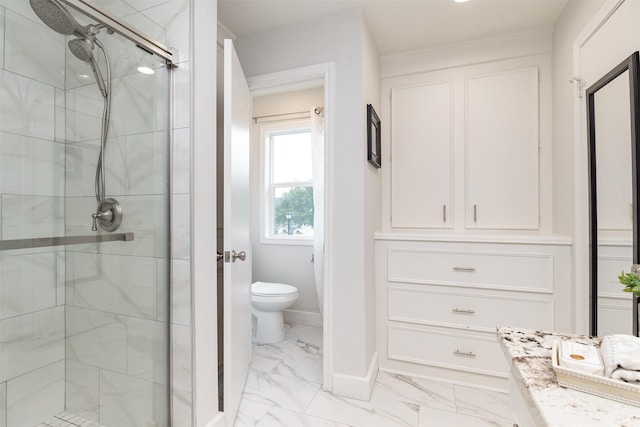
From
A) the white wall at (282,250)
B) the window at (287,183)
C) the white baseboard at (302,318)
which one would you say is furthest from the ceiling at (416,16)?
the white baseboard at (302,318)

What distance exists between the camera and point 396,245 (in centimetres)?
223

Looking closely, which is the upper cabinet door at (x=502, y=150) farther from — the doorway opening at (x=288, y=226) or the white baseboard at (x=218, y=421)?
the white baseboard at (x=218, y=421)

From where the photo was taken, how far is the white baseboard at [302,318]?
3.18 m

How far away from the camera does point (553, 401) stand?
584 millimetres

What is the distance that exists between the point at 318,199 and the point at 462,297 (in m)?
1.45

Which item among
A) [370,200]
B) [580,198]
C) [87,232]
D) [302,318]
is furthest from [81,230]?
[580,198]

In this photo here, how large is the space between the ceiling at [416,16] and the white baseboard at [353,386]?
2265 millimetres

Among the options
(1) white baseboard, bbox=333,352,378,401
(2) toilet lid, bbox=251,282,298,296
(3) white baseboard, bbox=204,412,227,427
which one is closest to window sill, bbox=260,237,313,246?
(2) toilet lid, bbox=251,282,298,296

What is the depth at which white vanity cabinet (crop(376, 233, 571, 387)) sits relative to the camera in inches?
76.7

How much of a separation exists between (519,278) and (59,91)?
259 centimetres

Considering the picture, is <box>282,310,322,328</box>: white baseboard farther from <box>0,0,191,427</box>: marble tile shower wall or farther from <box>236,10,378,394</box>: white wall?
<box>0,0,191,427</box>: marble tile shower wall

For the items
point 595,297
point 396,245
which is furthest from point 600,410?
point 396,245

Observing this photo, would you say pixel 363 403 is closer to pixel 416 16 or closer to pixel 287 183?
pixel 287 183

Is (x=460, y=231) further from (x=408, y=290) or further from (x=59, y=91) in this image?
(x=59, y=91)
